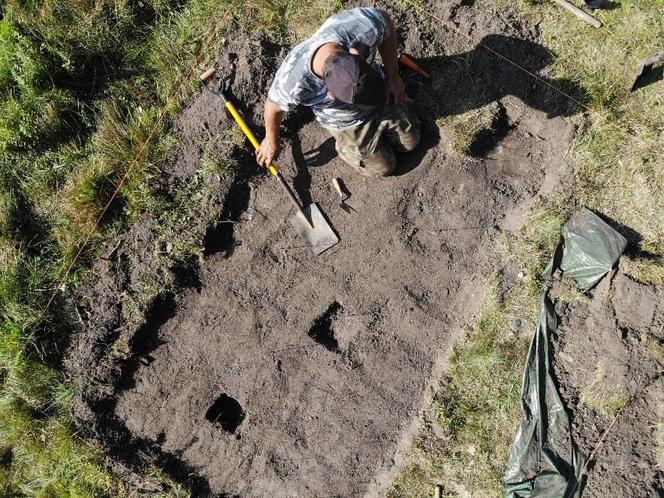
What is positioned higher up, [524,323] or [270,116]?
[270,116]

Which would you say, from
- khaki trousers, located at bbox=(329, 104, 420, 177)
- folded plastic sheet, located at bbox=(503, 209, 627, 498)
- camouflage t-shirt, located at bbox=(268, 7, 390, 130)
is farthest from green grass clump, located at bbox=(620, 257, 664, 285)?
camouflage t-shirt, located at bbox=(268, 7, 390, 130)

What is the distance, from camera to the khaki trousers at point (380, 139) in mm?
4801

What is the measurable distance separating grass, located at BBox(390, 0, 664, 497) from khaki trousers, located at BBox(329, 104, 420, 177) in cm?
49

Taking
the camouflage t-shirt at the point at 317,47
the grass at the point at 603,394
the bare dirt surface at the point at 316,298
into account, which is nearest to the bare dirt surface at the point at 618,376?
the grass at the point at 603,394

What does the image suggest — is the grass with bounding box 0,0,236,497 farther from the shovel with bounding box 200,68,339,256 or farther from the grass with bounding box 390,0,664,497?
the grass with bounding box 390,0,664,497

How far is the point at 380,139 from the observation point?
16.0ft

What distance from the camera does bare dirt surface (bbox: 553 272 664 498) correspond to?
4785 millimetres

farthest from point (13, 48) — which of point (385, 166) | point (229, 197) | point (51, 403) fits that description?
point (385, 166)

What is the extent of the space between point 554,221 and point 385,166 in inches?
61.8

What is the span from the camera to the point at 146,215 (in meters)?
5.23

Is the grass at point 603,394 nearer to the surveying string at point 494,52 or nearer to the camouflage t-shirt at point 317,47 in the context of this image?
the surveying string at point 494,52

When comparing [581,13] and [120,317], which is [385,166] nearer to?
[581,13]

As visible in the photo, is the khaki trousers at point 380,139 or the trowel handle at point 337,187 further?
the trowel handle at point 337,187

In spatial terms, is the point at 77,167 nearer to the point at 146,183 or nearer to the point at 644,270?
the point at 146,183
